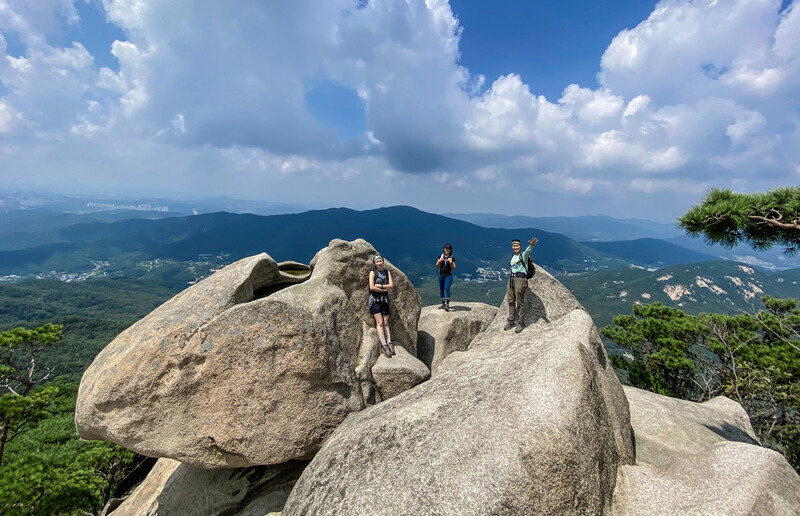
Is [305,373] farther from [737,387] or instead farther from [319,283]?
[737,387]

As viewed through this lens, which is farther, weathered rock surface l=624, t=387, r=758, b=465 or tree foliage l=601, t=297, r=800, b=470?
tree foliage l=601, t=297, r=800, b=470

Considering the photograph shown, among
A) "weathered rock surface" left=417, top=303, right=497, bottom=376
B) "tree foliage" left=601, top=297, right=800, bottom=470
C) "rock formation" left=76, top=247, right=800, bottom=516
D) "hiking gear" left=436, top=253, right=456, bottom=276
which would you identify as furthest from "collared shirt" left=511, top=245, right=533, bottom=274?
"tree foliage" left=601, top=297, right=800, bottom=470

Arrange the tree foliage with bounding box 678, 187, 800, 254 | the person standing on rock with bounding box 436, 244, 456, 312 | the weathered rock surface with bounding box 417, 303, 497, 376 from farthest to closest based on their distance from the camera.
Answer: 1. the weathered rock surface with bounding box 417, 303, 497, 376
2. the person standing on rock with bounding box 436, 244, 456, 312
3. the tree foliage with bounding box 678, 187, 800, 254

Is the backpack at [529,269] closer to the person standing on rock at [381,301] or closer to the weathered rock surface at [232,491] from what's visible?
the person standing on rock at [381,301]

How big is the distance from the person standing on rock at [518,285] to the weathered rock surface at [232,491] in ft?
31.2

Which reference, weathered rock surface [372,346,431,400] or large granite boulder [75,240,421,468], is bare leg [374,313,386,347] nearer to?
weathered rock surface [372,346,431,400]

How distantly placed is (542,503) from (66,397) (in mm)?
54200

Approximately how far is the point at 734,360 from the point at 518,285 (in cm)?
2062

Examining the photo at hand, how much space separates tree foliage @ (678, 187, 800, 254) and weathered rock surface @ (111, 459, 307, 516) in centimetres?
1402

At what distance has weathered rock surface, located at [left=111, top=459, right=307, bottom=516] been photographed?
411 inches

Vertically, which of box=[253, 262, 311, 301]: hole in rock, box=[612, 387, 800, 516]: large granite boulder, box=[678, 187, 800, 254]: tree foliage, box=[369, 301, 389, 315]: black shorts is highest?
box=[678, 187, 800, 254]: tree foliage

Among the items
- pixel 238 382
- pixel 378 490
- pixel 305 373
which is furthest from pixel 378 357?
pixel 378 490

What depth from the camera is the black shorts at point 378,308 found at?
11.7 meters

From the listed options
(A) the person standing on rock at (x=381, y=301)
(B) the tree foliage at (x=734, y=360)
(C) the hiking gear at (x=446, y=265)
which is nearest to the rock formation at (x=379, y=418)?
(A) the person standing on rock at (x=381, y=301)
